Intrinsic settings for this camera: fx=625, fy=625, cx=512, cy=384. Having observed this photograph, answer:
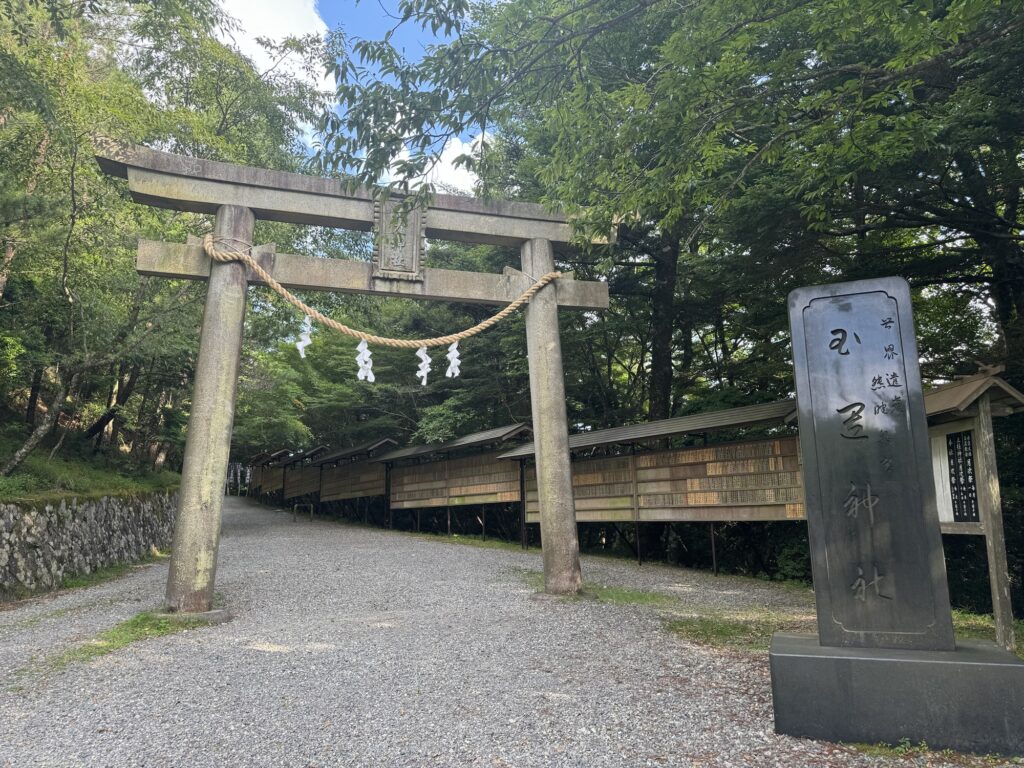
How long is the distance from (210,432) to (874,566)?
533cm

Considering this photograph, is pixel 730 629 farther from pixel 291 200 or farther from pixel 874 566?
pixel 291 200

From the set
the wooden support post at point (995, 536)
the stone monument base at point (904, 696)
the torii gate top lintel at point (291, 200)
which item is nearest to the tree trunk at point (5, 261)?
the torii gate top lintel at point (291, 200)

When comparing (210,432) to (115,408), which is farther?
(115,408)

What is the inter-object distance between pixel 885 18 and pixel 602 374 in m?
10.3

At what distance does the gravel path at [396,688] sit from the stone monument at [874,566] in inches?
9.1

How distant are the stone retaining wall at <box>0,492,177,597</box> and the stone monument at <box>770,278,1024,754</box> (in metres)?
8.15

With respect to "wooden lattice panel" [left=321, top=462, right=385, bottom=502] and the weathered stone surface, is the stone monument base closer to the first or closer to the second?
the weathered stone surface

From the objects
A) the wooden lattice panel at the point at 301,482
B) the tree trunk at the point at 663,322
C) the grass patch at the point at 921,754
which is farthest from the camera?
the wooden lattice panel at the point at 301,482

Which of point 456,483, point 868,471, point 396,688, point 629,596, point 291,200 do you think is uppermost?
point 291,200

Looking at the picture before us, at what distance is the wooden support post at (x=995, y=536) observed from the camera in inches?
152

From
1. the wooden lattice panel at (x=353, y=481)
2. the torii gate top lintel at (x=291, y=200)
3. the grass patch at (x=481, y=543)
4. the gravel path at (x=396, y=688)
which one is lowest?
the gravel path at (x=396, y=688)

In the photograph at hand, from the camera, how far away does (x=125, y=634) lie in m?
5.11

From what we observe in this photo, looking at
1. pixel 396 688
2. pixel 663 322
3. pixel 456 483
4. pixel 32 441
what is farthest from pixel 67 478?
pixel 663 322

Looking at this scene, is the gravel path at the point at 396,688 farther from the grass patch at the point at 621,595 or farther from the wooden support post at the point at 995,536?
the wooden support post at the point at 995,536
